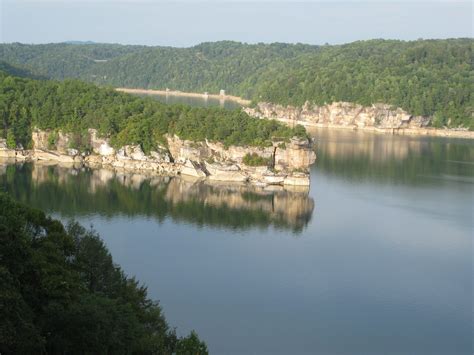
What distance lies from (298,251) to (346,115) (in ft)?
162

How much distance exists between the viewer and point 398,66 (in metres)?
78.8

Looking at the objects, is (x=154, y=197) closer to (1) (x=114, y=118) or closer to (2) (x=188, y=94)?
(1) (x=114, y=118)

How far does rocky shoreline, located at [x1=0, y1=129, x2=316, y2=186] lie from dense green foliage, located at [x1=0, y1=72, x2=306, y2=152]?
539 mm

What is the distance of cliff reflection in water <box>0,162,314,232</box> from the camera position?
31.3m

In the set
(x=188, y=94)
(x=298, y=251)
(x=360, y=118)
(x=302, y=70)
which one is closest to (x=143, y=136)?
(x=298, y=251)

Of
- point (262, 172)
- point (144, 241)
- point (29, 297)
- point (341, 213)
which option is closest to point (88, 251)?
point (29, 297)

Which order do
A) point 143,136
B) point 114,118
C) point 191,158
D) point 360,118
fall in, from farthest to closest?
point 360,118 < point 114,118 < point 143,136 < point 191,158

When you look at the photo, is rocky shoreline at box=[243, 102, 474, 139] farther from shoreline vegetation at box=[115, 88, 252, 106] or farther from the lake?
shoreline vegetation at box=[115, 88, 252, 106]

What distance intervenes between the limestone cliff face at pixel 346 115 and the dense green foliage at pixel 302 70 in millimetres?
773

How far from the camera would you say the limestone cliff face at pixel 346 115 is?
2798 inches

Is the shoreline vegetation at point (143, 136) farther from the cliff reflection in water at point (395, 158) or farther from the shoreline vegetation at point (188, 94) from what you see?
the shoreline vegetation at point (188, 94)

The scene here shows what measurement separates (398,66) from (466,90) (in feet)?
31.3

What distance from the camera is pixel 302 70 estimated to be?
8369 centimetres

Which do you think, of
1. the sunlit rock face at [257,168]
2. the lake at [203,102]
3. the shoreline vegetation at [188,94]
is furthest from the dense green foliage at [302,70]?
the sunlit rock face at [257,168]
